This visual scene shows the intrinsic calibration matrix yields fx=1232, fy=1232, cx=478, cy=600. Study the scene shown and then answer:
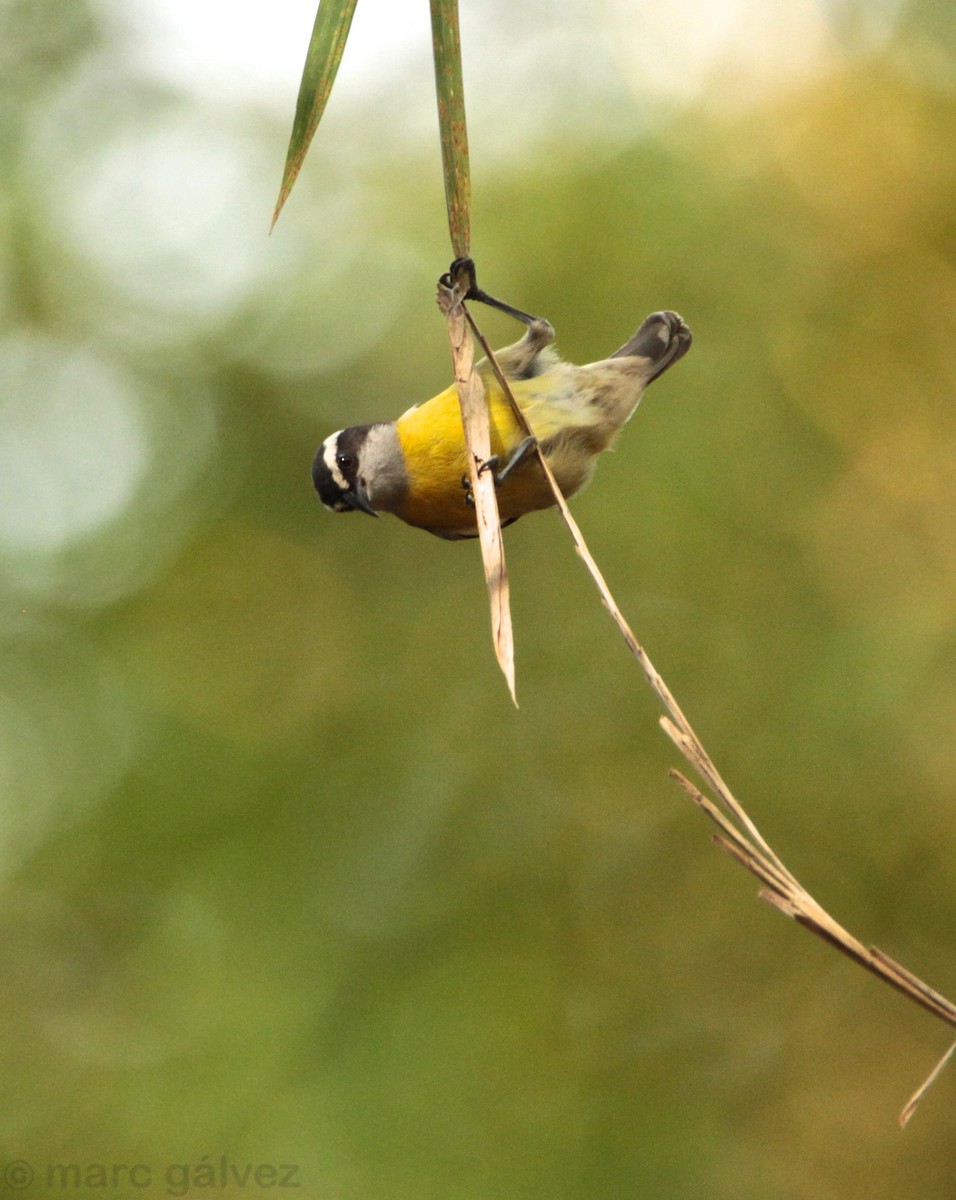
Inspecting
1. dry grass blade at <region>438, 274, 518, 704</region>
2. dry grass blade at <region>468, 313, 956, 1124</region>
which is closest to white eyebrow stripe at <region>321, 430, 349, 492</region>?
dry grass blade at <region>438, 274, 518, 704</region>

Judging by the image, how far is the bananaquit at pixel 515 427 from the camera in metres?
3.92

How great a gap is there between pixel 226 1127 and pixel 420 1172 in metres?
1.63

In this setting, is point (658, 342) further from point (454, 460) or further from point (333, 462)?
point (333, 462)

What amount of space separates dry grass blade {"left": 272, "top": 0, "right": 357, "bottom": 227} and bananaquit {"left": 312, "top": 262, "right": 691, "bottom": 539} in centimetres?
183

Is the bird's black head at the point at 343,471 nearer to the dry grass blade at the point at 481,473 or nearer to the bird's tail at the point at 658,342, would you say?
the bird's tail at the point at 658,342

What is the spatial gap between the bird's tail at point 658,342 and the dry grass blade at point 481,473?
143cm

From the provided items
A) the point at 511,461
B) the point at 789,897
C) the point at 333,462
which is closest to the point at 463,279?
the point at 511,461

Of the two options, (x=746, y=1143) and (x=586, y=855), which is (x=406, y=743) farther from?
(x=746, y=1143)

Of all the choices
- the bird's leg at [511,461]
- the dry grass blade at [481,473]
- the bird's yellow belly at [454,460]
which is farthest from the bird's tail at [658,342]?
the dry grass blade at [481,473]

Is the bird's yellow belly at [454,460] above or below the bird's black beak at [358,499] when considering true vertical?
above

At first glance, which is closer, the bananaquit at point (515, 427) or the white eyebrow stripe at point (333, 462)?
the bananaquit at point (515, 427)

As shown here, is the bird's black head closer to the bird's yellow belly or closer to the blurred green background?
the bird's yellow belly

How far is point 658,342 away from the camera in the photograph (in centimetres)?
416

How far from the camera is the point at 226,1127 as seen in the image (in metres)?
10.0
